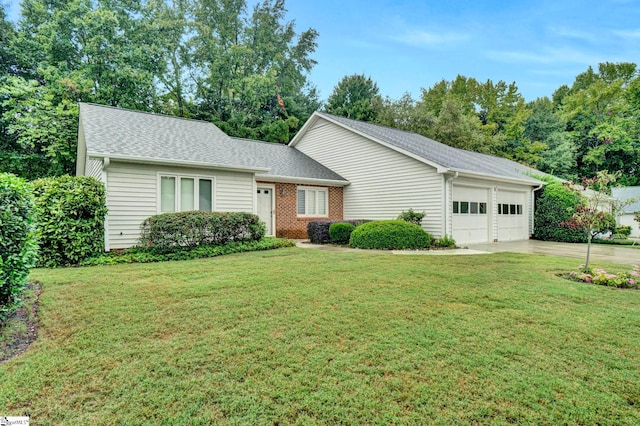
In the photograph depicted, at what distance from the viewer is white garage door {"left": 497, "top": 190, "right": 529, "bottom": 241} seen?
14495mm

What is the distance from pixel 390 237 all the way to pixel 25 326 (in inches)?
355

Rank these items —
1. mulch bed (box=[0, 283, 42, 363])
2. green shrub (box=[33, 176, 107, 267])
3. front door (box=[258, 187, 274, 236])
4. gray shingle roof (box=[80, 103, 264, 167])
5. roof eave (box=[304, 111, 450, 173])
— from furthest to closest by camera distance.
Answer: front door (box=[258, 187, 274, 236]) → roof eave (box=[304, 111, 450, 173]) → gray shingle roof (box=[80, 103, 264, 167]) → green shrub (box=[33, 176, 107, 267]) → mulch bed (box=[0, 283, 42, 363])

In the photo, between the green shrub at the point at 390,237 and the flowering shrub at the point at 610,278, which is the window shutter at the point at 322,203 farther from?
the flowering shrub at the point at 610,278

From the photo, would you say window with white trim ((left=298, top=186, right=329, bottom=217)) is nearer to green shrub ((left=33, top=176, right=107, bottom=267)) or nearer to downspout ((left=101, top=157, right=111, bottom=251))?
downspout ((left=101, top=157, right=111, bottom=251))

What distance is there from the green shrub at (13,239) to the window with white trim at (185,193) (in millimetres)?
6165

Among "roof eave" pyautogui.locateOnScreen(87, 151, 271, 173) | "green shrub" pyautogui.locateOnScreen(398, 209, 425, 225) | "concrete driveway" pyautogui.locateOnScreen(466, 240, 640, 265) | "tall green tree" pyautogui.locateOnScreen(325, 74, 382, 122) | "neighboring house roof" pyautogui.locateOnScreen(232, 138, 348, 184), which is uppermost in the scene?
"tall green tree" pyautogui.locateOnScreen(325, 74, 382, 122)

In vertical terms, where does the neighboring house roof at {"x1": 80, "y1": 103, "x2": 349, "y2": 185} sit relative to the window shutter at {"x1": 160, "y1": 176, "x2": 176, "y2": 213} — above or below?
above

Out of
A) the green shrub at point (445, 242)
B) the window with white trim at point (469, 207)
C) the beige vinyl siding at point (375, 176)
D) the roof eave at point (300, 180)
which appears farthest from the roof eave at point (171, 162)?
the window with white trim at point (469, 207)

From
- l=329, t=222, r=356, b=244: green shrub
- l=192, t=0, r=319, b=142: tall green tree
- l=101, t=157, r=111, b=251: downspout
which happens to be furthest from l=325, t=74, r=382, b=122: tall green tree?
l=101, t=157, r=111, b=251: downspout

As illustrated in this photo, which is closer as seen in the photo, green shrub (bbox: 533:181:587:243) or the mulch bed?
the mulch bed

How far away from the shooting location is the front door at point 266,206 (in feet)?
43.7

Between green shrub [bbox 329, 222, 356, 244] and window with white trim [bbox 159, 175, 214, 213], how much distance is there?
445 centimetres

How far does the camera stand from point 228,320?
3.95m

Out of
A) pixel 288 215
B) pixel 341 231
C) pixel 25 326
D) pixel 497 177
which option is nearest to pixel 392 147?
pixel 341 231
